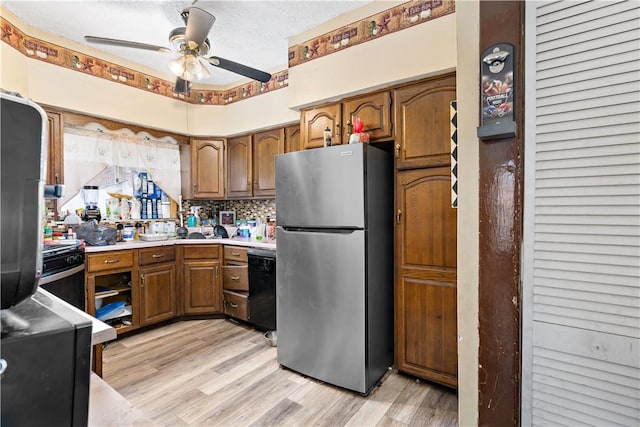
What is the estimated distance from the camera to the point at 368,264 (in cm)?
188

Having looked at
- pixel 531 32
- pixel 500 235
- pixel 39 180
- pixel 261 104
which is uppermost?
pixel 261 104

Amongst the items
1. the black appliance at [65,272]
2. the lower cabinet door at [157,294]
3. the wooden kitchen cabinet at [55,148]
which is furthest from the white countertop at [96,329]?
the wooden kitchen cabinet at [55,148]

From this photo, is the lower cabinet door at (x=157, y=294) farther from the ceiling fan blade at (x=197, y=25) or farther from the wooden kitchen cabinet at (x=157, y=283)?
the ceiling fan blade at (x=197, y=25)

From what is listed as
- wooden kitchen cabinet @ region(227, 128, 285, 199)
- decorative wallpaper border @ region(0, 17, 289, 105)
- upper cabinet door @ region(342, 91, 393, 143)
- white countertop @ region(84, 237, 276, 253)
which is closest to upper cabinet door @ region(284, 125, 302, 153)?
wooden kitchen cabinet @ region(227, 128, 285, 199)

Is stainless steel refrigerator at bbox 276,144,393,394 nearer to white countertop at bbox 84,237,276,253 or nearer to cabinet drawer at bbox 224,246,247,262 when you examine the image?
white countertop at bbox 84,237,276,253

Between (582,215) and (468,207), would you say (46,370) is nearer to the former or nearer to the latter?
(468,207)

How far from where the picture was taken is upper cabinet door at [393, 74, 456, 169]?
6.26 ft

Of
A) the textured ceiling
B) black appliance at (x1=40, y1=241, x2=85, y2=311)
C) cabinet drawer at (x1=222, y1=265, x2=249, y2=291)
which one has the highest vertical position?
the textured ceiling

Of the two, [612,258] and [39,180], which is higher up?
[39,180]

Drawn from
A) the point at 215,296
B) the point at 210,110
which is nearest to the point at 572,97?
the point at 215,296

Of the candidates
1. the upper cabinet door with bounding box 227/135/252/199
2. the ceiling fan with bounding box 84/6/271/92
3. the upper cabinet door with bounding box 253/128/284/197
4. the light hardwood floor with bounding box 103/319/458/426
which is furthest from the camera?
the upper cabinet door with bounding box 227/135/252/199

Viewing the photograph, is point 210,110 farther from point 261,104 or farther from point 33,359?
point 33,359

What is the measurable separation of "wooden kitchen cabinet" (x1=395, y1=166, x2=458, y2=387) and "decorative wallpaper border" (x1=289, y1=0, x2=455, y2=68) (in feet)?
Answer: 3.15

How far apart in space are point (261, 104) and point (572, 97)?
2.87 meters
